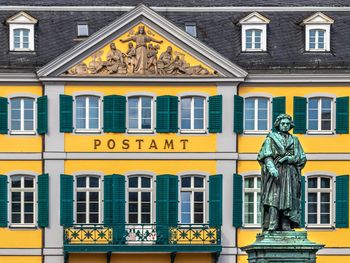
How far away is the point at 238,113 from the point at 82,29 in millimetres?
6917

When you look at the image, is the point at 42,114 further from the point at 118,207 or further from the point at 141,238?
the point at 141,238

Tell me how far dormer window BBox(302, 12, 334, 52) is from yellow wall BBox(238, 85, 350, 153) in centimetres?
177

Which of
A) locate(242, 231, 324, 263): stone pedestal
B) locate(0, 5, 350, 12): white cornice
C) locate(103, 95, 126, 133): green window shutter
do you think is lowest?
locate(242, 231, 324, 263): stone pedestal

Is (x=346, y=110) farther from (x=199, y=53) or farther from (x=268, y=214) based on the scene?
(x=268, y=214)

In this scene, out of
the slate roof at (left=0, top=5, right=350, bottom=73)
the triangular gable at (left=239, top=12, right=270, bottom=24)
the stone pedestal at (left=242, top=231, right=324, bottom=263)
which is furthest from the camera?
the triangular gable at (left=239, top=12, right=270, bottom=24)

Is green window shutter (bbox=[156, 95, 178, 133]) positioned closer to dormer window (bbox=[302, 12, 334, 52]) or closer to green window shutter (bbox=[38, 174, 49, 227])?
green window shutter (bbox=[38, 174, 49, 227])

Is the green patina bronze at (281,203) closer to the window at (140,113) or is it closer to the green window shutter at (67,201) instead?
the green window shutter at (67,201)

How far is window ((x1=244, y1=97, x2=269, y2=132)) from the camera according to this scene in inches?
2453

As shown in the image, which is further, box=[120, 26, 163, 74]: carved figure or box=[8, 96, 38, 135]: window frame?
box=[120, 26, 163, 74]: carved figure

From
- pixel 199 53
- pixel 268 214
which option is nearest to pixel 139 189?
pixel 199 53

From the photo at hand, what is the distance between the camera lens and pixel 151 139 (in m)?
62.1

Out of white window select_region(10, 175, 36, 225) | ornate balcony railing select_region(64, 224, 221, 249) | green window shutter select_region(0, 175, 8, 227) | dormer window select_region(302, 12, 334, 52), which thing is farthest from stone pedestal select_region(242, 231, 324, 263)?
dormer window select_region(302, 12, 334, 52)

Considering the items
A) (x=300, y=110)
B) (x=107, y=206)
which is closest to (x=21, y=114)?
(x=107, y=206)

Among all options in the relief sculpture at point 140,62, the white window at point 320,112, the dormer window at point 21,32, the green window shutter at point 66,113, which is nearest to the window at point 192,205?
the relief sculpture at point 140,62
